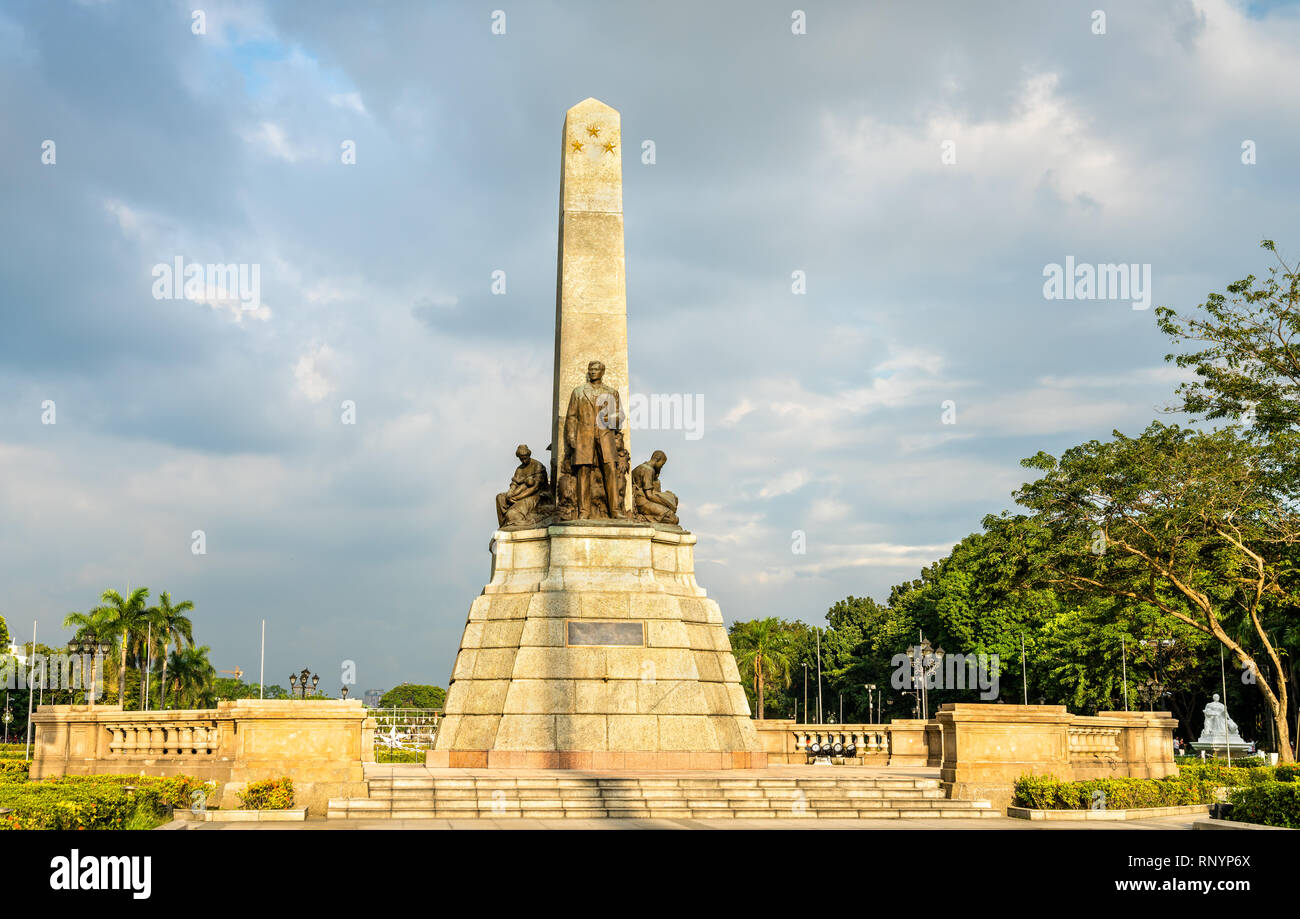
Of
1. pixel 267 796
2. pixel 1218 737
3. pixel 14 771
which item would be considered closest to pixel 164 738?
pixel 14 771

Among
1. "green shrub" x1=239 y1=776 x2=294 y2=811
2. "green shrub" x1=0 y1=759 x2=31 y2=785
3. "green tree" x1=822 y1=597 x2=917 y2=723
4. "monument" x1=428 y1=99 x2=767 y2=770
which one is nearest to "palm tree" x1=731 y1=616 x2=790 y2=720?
"green tree" x1=822 y1=597 x2=917 y2=723

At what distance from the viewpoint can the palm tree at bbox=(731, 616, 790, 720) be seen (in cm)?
9434

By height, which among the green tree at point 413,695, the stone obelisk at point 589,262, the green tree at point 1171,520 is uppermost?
the stone obelisk at point 589,262

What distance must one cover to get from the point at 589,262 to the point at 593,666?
8.90 metres

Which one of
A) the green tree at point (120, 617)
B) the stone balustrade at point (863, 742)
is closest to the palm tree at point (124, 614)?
the green tree at point (120, 617)

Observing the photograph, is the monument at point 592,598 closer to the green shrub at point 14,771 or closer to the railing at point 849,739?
Result: the railing at point 849,739

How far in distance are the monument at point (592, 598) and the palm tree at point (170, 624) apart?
58360 millimetres

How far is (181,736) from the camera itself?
21328 mm

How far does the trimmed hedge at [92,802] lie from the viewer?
12656 mm

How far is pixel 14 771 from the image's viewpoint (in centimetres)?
2069

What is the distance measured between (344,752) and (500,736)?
4.35m
